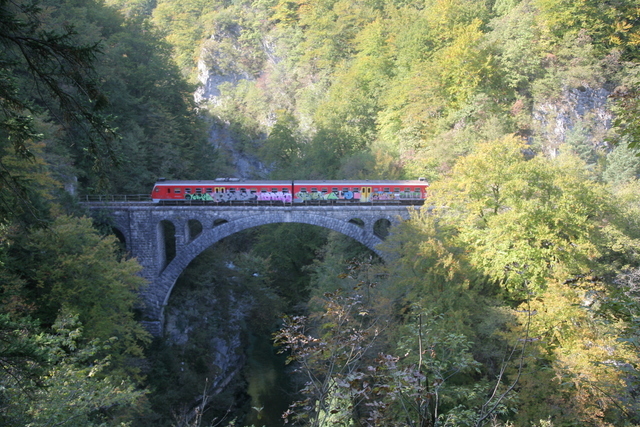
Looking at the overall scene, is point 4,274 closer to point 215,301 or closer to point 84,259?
point 84,259

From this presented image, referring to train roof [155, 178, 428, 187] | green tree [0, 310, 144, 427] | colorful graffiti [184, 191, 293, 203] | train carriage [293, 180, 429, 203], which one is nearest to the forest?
green tree [0, 310, 144, 427]

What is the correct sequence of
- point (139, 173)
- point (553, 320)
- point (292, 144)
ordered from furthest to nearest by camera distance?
1. point (292, 144)
2. point (139, 173)
3. point (553, 320)

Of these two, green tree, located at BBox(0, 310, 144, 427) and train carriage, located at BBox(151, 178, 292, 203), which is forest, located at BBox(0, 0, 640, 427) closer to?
green tree, located at BBox(0, 310, 144, 427)

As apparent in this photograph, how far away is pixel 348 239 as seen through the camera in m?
24.3

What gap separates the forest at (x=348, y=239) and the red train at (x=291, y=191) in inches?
Result: 80.7

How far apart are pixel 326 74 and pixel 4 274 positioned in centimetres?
3369

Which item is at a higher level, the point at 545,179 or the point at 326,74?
the point at 326,74

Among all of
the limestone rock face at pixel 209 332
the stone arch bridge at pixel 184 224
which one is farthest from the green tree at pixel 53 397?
the stone arch bridge at pixel 184 224

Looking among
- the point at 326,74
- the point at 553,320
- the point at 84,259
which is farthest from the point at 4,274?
the point at 326,74

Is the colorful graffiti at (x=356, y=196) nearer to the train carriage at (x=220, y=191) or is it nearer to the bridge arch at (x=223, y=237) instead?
the train carriage at (x=220, y=191)

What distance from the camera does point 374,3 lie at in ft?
138

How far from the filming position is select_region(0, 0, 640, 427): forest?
18.9ft

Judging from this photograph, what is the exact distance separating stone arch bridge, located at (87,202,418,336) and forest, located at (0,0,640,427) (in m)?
0.90

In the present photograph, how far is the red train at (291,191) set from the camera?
74.0ft
